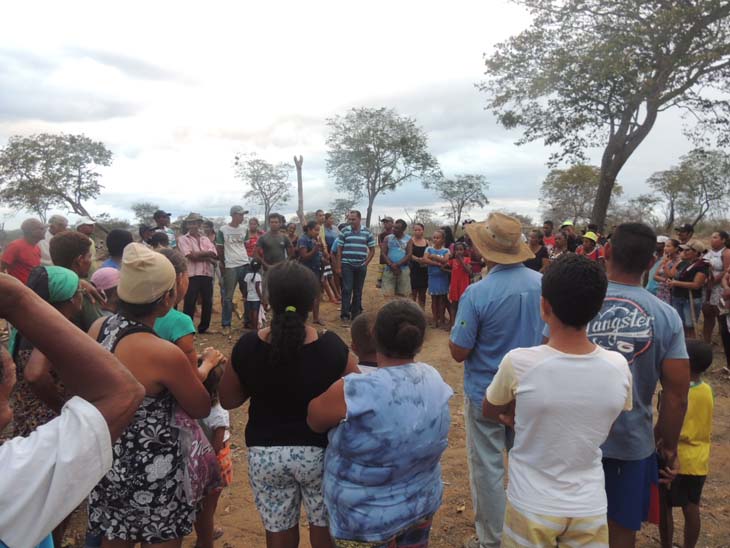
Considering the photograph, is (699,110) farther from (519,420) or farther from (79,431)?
(79,431)

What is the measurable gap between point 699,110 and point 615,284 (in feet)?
51.5

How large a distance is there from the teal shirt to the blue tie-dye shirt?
3.44ft

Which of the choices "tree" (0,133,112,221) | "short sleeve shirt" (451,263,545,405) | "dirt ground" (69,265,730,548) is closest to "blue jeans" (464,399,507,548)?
"short sleeve shirt" (451,263,545,405)

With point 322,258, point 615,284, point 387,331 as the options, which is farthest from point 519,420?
point 322,258

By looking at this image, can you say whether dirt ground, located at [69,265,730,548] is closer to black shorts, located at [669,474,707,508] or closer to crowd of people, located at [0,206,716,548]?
crowd of people, located at [0,206,716,548]

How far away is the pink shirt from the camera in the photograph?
7445 millimetres

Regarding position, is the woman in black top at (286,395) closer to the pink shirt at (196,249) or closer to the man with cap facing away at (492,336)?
the man with cap facing away at (492,336)

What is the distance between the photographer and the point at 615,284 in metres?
2.41

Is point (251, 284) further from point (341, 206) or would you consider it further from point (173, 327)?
point (341, 206)

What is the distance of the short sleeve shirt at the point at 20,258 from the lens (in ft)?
19.0

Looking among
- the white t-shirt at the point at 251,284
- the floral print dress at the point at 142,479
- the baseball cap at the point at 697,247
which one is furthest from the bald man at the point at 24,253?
the baseball cap at the point at 697,247

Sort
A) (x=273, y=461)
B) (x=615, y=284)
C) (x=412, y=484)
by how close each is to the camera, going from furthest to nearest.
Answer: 1. (x=615, y=284)
2. (x=273, y=461)
3. (x=412, y=484)

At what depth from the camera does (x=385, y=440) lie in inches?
74.5

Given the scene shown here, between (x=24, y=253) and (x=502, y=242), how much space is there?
5.68 metres
